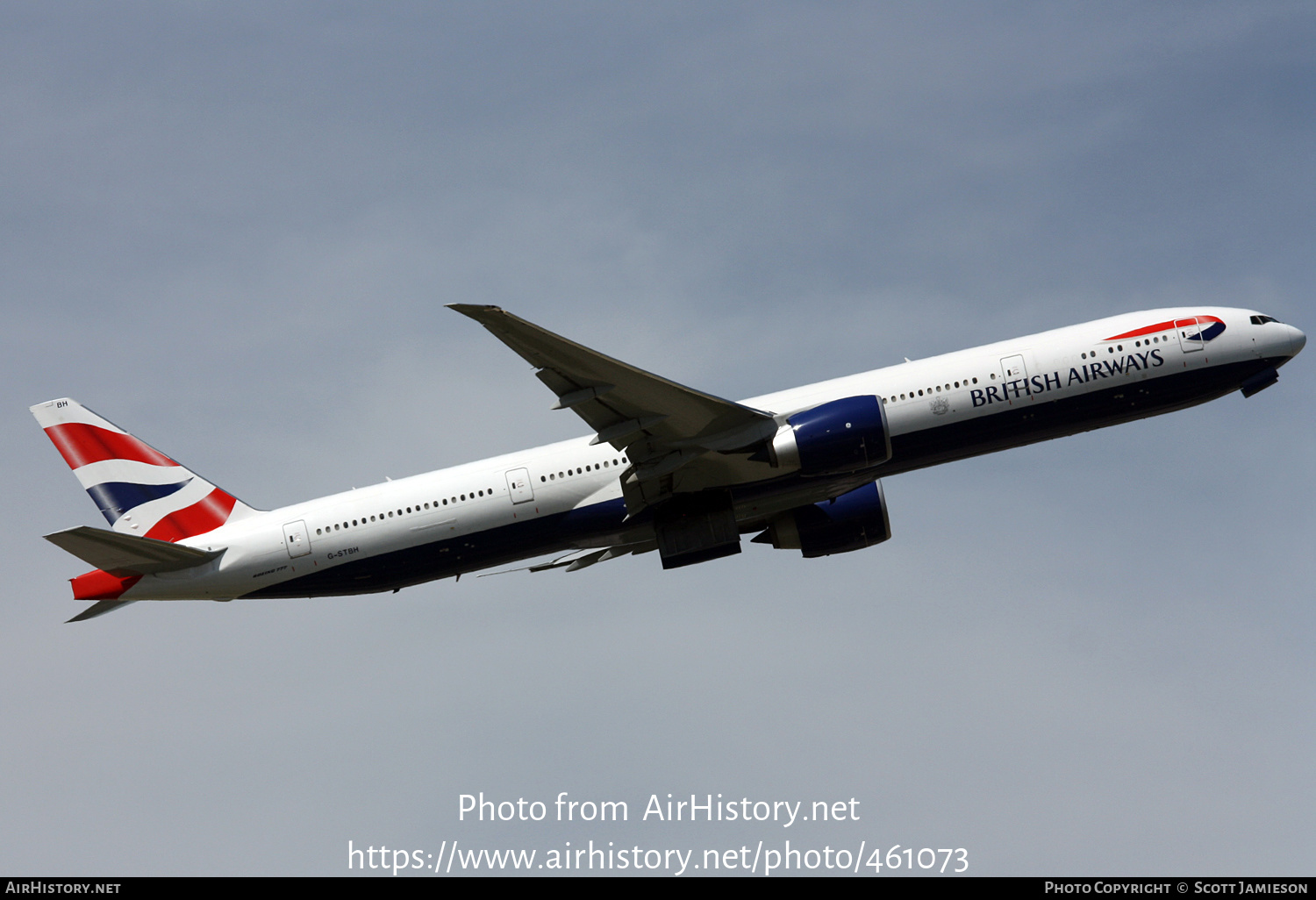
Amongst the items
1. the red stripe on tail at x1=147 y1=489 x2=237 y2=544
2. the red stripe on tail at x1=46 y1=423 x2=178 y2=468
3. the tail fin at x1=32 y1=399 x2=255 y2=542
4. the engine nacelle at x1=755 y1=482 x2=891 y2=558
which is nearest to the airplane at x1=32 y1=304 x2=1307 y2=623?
the red stripe on tail at x1=147 y1=489 x2=237 y2=544

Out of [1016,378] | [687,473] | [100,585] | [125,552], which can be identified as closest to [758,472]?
[687,473]

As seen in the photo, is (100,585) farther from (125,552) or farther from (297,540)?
(297,540)

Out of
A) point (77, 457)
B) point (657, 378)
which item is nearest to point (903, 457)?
point (657, 378)

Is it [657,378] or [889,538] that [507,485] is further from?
[889,538]

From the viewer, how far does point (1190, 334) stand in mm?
34688

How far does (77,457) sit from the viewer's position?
38125mm

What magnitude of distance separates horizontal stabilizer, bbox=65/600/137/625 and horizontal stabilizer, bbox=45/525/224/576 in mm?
80

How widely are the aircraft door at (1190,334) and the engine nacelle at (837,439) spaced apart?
9.84 metres

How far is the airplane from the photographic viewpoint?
109 feet

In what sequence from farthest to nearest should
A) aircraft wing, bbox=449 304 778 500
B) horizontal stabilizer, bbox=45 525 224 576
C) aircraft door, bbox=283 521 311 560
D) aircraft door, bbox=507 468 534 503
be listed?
aircraft door, bbox=283 521 311 560 < aircraft door, bbox=507 468 534 503 < horizontal stabilizer, bbox=45 525 224 576 < aircraft wing, bbox=449 304 778 500

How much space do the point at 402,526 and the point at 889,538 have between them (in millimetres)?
15785

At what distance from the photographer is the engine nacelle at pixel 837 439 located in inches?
1259

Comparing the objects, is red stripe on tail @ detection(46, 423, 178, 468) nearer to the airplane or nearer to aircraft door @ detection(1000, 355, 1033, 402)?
the airplane

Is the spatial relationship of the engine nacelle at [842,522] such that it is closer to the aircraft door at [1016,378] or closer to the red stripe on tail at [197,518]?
the aircraft door at [1016,378]
